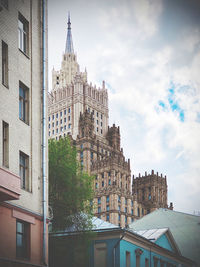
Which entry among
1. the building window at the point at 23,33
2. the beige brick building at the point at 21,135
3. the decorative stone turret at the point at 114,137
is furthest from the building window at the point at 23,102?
the decorative stone turret at the point at 114,137

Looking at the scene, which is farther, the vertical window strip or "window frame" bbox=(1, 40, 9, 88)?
"window frame" bbox=(1, 40, 9, 88)

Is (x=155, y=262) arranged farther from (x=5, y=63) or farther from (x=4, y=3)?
(x=4, y=3)

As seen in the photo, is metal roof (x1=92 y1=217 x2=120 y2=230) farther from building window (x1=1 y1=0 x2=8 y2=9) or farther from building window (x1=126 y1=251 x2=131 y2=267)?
building window (x1=1 y1=0 x2=8 y2=9)

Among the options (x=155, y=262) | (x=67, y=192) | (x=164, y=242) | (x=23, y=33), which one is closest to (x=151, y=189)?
(x=164, y=242)

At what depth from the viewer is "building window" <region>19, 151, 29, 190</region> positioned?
27.9 metres

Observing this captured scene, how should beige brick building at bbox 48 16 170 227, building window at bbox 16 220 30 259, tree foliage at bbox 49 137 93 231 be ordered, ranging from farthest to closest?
1. beige brick building at bbox 48 16 170 227
2. tree foliage at bbox 49 137 93 231
3. building window at bbox 16 220 30 259

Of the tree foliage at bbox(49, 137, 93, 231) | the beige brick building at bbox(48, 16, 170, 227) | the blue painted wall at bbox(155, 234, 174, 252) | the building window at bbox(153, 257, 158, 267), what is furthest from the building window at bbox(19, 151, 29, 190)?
the beige brick building at bbox(48, 16, 170, 227)

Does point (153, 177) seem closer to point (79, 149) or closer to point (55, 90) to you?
point (79, 149)

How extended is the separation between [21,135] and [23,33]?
6.13m

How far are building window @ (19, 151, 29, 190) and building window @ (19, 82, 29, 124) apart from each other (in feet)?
6.55

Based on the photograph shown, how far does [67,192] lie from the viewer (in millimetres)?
43219

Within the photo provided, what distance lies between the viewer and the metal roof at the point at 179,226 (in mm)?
80963

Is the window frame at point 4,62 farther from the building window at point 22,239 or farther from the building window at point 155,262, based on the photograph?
the building window at point 155,262

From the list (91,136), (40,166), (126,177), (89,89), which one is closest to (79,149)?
(91,136)
